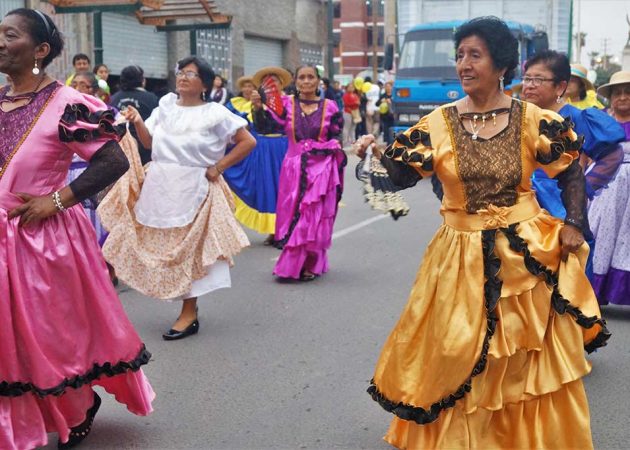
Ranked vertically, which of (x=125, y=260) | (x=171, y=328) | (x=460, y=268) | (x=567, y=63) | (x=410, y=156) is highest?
(x=567, y=63)

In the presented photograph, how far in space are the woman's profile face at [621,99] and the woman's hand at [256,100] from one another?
3411 millimetres

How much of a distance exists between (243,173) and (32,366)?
24.4ft

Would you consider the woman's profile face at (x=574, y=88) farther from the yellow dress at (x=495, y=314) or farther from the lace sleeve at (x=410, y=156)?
the lace sleeve at (x=410, y=156)

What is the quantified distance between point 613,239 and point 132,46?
55.1 feet

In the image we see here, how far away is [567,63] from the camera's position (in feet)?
18.1

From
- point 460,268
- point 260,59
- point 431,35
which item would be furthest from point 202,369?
point 260,59

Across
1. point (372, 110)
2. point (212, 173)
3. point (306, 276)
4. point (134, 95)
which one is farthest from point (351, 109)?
point (212, 173)

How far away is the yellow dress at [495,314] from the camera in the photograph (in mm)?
3863

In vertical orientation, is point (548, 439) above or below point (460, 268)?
below

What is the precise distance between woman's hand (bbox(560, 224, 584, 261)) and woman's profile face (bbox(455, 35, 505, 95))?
67 cm

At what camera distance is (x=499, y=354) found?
384 centimetres

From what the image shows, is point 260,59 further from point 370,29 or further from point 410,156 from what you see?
point 370,29

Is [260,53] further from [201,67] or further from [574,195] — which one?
[574,195]

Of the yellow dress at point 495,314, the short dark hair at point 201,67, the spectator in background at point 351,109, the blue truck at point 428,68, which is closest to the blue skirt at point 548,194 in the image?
the yellow dress at point 495,314
